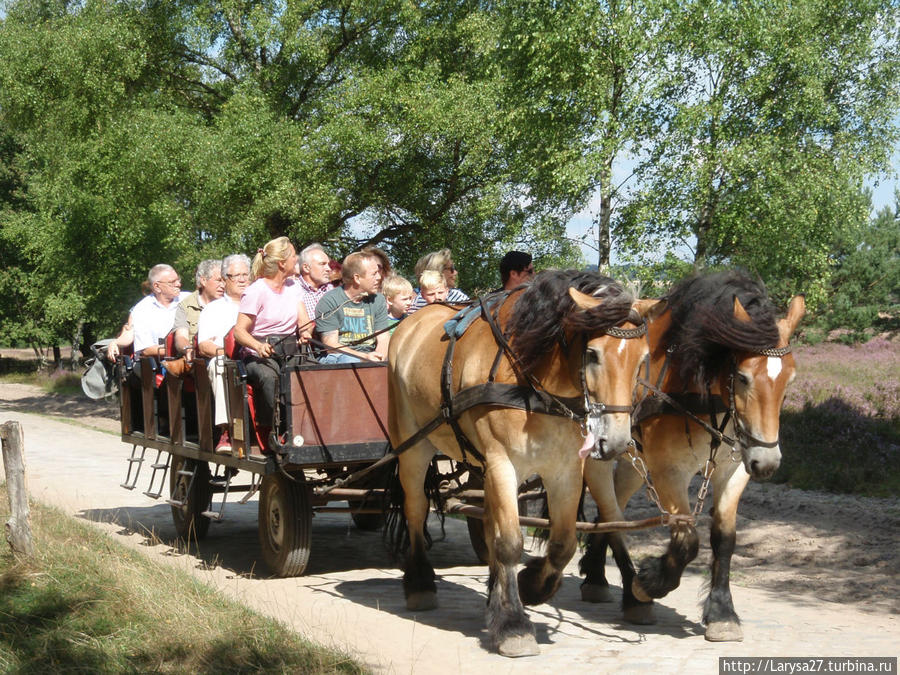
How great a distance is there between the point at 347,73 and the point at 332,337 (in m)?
13.0

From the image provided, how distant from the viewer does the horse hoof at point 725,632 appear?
211 inches

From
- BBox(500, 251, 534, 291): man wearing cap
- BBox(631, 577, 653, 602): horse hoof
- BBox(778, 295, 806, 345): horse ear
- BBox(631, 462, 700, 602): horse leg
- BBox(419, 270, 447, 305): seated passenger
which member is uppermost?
BBox(500, 251, 534, 291): man wearing cap

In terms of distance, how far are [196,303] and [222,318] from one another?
0.91 metres

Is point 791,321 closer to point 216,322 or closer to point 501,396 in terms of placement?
point 501,396

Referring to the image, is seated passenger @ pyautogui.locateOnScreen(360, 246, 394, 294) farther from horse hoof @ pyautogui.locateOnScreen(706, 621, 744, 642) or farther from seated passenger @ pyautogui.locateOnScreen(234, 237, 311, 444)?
horse hoof @ pyautogui.locateOnScreen(706, 621, 744, 642)

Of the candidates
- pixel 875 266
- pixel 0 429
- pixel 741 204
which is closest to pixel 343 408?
pixel 0 429

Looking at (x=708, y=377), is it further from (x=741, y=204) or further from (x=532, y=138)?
(x=532, y=138)

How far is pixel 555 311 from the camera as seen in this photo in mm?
5172

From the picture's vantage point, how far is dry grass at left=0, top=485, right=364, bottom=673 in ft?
15.8

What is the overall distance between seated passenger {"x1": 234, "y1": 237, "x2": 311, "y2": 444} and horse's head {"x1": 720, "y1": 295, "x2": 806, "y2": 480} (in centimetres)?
316

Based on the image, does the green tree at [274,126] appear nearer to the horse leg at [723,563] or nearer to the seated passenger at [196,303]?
the seated passenger at [196,303]

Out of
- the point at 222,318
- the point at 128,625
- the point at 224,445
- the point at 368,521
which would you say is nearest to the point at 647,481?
the point at 128,625

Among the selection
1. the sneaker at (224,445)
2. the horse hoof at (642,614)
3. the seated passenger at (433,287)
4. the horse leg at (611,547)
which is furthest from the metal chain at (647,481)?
the sneaker at (224,445)

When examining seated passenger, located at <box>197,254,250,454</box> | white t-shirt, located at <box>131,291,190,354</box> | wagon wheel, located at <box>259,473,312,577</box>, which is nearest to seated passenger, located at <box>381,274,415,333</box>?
seated passenger, located at <box>197,254,250,454</box>
